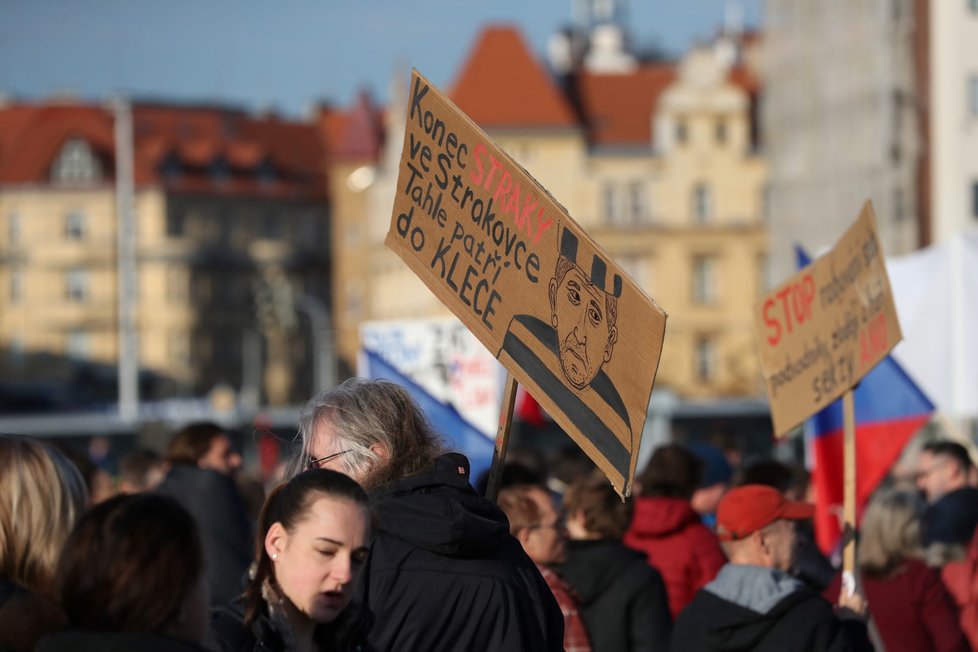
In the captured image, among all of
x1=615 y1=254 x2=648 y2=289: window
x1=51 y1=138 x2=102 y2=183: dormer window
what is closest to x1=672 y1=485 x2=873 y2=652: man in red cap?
x1=615 y1=254 x2=648 y2=289: window

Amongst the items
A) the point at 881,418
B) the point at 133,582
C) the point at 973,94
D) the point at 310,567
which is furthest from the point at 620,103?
the point at 133,582

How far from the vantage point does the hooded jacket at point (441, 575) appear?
4.64 metres

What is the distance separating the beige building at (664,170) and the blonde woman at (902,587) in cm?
7750

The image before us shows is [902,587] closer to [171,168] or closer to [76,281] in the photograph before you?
[171,168]

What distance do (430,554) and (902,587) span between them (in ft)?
11.2

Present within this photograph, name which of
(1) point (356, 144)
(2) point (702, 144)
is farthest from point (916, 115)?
(1) point (356, 144)

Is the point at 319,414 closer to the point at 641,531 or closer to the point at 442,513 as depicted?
the point at 442,513

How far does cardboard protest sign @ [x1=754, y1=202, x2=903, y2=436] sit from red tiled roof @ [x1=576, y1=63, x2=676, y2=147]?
80.9 metres

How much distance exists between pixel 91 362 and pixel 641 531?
9154 cm

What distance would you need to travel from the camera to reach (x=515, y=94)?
88188 mm

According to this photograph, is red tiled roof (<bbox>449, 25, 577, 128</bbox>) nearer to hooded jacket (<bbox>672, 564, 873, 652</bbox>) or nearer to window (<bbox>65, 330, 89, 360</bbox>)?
window (<bbox>65, 330, 89, 360</bbox>)

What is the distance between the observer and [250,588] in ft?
13.9

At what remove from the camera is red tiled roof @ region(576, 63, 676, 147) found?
89.2 metres

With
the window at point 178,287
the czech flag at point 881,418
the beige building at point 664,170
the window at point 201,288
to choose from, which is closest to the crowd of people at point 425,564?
the czech flag at point 881,418
